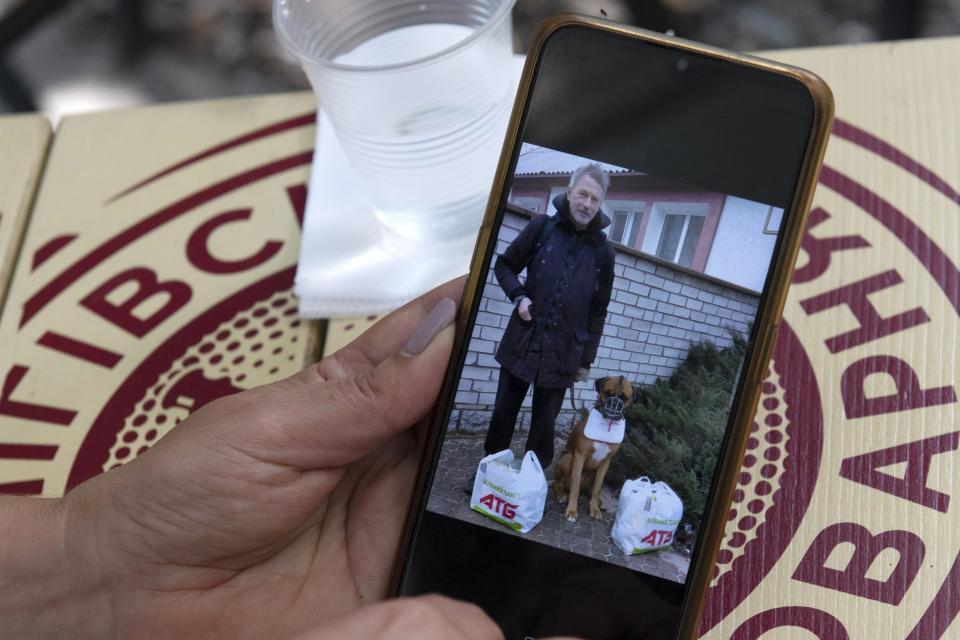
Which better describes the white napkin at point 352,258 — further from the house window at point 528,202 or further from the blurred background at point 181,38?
the blurred background at point 181,38

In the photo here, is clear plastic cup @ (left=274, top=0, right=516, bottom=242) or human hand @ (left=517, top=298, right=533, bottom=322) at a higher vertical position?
clear plastic cup @ (left=274, top=0, right=516, bottom=242)

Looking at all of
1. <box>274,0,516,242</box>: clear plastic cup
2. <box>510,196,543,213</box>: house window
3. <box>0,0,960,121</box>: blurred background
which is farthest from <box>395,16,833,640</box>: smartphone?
<box>0,0,960,121</box>: blurred background

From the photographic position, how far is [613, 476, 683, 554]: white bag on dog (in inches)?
16.0

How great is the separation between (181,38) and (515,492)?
3.49 ft

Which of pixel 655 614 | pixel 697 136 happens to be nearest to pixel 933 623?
pixel 655 614

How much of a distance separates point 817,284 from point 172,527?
0.40 meters

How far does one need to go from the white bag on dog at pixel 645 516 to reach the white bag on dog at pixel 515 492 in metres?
0.04

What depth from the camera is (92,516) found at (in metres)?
0.44

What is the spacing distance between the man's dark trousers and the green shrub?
0.04m

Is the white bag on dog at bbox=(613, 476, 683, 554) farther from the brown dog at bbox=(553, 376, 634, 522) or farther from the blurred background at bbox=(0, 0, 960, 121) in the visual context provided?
the blurred background at bbox=(0, 0, 960, 121)

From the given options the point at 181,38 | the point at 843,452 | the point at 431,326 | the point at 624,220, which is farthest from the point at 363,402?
the point at 181,38

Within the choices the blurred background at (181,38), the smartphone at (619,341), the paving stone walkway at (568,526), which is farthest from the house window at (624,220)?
the blurred background at (181,38)

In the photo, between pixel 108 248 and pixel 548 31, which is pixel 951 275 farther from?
pixel 108 248

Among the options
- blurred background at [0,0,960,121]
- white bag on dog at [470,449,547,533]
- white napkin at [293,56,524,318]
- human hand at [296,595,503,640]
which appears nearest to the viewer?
human hand at [296,595,503,640]
